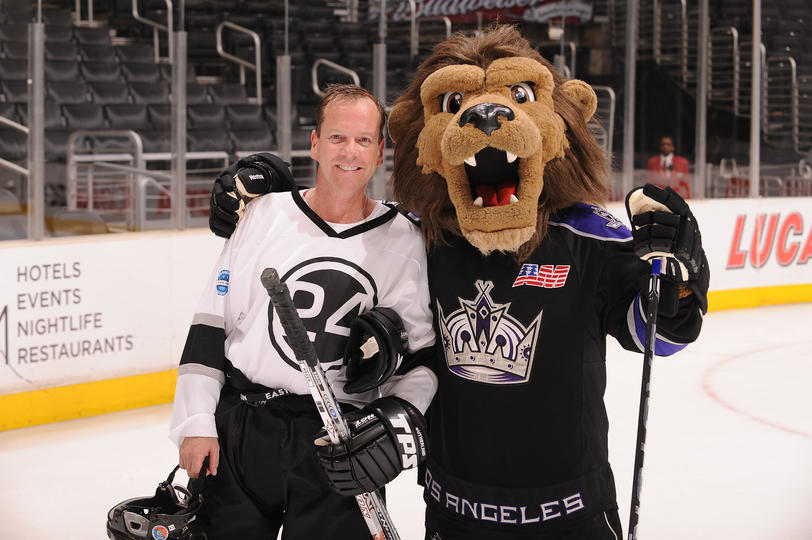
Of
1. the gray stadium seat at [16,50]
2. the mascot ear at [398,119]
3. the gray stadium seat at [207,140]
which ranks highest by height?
the gray stadium seat at [16,50]

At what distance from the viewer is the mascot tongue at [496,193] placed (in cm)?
183

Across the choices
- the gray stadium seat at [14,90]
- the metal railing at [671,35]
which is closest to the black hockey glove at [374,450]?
the gray stadium seat at [14,90]

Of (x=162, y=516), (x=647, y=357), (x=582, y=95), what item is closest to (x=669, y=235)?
(x=647, y=357)

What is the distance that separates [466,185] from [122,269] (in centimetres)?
282

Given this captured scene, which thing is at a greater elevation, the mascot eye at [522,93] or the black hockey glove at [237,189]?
the mascot eye at [522,93]

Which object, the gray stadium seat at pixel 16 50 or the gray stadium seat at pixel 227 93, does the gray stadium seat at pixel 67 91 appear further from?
the gray stadium seat at pixel 227 93

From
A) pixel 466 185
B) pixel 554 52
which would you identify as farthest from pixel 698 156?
pixel 466 185

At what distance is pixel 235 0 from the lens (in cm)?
509

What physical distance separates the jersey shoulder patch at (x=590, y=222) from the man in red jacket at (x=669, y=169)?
506 cm

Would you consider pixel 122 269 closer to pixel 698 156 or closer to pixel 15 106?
pixel 15 106

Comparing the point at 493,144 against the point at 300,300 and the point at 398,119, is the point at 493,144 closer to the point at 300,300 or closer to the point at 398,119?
the point at 398,119

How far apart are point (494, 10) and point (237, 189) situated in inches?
174

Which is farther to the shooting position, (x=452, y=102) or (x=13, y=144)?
(x=13, y=144)

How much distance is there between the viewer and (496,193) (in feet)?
6.07
